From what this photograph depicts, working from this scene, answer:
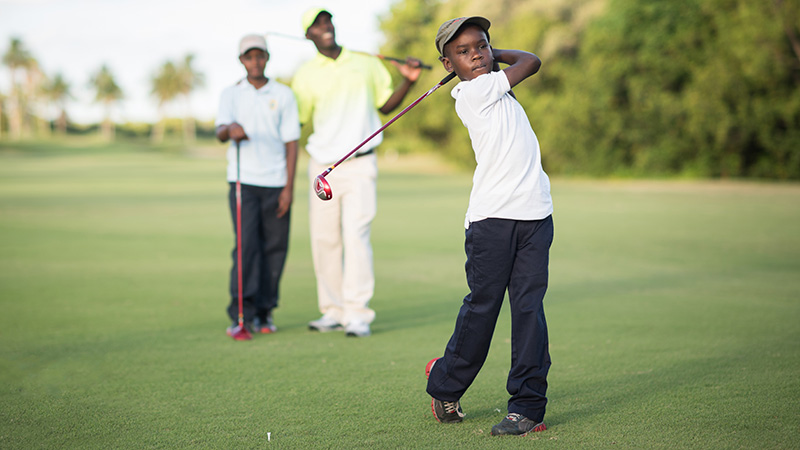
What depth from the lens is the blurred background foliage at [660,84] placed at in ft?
86.6

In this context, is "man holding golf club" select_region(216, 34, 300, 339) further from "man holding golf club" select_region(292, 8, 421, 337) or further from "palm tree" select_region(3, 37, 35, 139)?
"palm tree" select_region(3, 37, 35, 139)

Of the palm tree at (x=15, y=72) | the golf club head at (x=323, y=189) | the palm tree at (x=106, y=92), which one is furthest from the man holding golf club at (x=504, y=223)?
the palm tree at (x=106, y=92)

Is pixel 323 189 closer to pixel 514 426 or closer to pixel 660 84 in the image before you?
pixel 514 426

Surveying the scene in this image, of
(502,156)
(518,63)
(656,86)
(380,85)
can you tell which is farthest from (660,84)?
(502,156)

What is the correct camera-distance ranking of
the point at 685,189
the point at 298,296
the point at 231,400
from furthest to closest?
the point at 685,189
the point at 298,296
the point at 231,400

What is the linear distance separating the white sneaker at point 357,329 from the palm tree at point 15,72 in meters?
116

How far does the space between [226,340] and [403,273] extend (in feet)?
11.5

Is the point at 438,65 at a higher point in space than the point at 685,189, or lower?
higher

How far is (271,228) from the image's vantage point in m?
6.09

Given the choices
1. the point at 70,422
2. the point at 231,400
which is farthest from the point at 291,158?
the point at 70,422

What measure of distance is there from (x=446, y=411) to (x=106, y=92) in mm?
127778

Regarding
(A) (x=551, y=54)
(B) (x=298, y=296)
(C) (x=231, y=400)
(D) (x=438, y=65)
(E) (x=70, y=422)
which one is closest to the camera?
(E) (x=70, y=422)

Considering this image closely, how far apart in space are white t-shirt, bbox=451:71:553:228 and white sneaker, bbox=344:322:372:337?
2.44 metres

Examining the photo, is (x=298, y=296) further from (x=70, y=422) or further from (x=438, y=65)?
(x=438, y=65)
